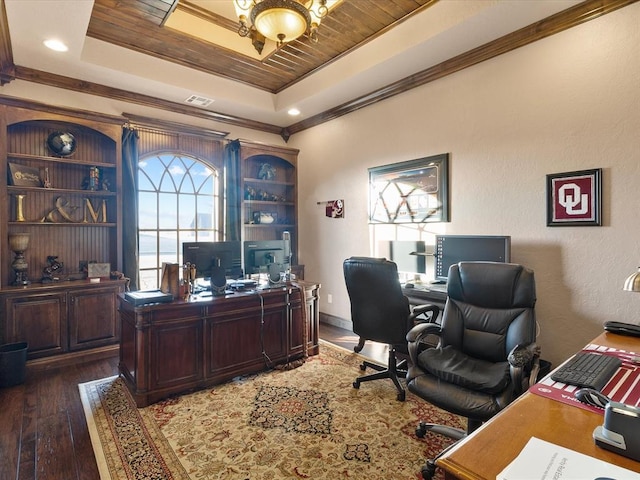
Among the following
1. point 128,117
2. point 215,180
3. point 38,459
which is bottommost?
point 38,459

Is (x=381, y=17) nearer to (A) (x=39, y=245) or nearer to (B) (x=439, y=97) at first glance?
(B) (x=439, y=97)

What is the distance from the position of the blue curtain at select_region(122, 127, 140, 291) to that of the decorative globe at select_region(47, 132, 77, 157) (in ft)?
1.71

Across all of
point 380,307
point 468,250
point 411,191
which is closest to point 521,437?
point 380,307

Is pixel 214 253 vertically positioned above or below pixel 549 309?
above

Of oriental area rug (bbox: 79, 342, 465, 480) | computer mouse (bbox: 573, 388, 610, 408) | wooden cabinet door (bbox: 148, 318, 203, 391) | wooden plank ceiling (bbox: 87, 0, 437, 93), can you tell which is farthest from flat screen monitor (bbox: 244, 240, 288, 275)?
computer mouse (bbox: 573, 388, 610, 408)

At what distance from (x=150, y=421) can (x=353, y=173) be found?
11.8ft

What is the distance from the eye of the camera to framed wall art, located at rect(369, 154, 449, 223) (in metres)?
3.69

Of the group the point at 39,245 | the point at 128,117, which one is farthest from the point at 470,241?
the point at 39,245

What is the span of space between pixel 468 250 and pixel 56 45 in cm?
424

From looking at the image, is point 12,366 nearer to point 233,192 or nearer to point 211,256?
point 211,256

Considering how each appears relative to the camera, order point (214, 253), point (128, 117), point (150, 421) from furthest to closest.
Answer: point (128, 117), point (214, 253), point (150, 421)

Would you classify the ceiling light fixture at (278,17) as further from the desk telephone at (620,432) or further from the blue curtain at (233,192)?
the desk telephone at (620,432)

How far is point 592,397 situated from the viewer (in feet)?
3.90

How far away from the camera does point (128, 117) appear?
4184 millimetres
